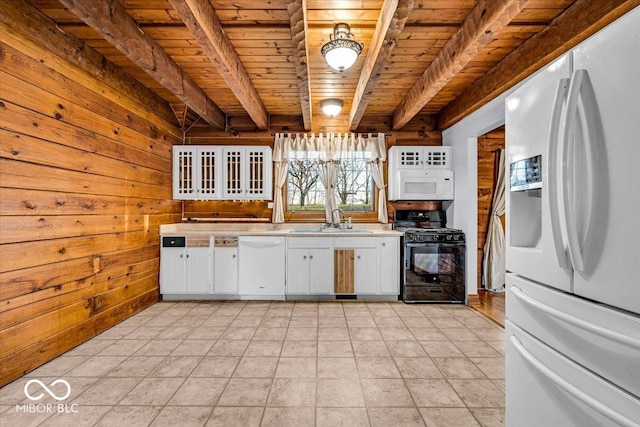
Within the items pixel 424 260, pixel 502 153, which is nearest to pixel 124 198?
pixel 424 260

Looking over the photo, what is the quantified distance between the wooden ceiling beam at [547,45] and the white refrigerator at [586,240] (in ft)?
4.26

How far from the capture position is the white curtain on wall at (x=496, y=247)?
4.27m

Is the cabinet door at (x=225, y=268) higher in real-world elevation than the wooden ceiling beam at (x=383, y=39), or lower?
lower

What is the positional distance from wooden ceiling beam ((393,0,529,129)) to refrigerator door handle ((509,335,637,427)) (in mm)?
1840

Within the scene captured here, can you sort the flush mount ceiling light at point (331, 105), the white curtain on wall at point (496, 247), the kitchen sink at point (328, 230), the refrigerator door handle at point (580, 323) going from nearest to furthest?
the refrigerator door handle at point (580, 323) < the flush mount ceiling light at point (331, 105) < the kitchen sink at point (328, 230) < the white curtain on wall at point (496, 247)

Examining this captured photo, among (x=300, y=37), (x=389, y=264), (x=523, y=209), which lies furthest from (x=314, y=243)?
(x=523, y=209)

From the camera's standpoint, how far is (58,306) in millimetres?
2367

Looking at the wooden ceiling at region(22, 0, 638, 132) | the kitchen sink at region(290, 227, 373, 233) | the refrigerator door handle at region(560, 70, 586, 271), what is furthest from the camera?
the kitchen sink at region(290, 227, 373, 233)

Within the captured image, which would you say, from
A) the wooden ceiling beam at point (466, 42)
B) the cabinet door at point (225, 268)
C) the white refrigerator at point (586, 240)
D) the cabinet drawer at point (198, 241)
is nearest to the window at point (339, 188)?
the cabinet door at point (225, 268)

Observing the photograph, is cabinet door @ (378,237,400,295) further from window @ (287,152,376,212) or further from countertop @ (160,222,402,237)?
window @ (287,152,376,212)

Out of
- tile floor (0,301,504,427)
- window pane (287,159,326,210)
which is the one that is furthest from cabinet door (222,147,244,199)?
tile floor (0,301,504,427)

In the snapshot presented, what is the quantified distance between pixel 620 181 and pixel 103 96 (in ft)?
11.8

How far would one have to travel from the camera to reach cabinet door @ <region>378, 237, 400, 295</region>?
3.86 m

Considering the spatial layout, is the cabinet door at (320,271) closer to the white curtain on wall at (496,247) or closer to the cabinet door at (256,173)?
the cabinet door at (256,173)
